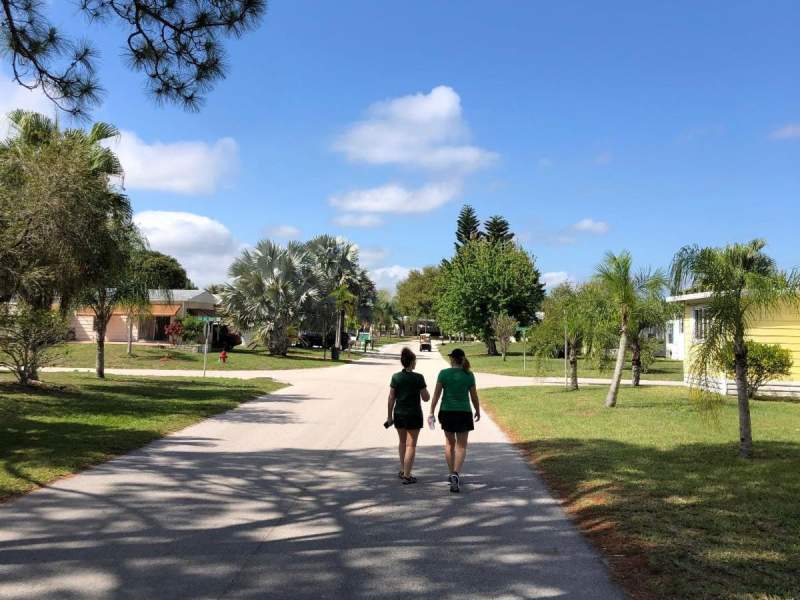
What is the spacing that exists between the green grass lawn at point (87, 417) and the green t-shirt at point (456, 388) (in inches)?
173

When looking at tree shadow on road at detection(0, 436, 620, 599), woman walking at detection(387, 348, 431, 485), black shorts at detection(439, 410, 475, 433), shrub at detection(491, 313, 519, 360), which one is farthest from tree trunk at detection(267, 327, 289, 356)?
black shorts at detection(439, 410, 475, 433)

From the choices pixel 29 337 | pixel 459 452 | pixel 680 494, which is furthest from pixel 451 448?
pixel 29 337

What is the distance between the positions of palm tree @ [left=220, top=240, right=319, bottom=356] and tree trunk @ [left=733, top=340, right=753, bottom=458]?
105 feet

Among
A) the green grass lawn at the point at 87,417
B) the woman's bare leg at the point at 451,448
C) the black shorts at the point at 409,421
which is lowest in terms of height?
the green grass lawn at the point at 87,417

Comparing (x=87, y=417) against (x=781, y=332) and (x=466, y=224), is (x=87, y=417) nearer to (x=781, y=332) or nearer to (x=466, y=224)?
(x=781, y=332)

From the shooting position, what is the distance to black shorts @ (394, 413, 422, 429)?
7.73 m

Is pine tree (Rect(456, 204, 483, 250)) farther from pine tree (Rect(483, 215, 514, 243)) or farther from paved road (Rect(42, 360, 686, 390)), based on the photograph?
paved road (Rect(42, 360, 686, 390))

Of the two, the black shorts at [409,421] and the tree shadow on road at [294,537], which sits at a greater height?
the black shorts at [409,421]

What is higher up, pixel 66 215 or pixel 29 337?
pixel 66 215

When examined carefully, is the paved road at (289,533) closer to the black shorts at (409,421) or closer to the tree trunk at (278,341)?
the black shorts at (409,421)

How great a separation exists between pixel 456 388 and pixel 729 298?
4.30 meters

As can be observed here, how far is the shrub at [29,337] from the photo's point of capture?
48.3 ft

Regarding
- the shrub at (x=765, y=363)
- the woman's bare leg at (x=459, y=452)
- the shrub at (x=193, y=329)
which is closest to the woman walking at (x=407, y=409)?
the woman's bare leg at (x=459, y=452)

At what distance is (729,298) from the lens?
9.30 meters
